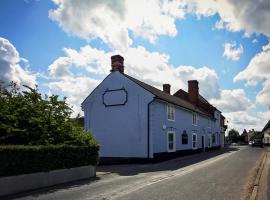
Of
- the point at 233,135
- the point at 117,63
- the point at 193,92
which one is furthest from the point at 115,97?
the point at 233,135

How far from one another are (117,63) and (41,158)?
711 inches

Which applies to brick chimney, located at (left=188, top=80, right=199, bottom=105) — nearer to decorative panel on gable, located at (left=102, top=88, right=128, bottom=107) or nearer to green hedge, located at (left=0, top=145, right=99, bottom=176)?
decorative panel on gable, located at (left=102, top=88, right=128, bottom=107)

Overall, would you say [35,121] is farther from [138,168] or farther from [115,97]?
[115,97]

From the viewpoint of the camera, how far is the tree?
11362 cm

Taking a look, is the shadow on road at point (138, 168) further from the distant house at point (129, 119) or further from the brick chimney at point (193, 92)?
the brick chimney at point (193, 92)

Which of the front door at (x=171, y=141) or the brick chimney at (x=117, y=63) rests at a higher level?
the brick chimney at (x=117, y=63)

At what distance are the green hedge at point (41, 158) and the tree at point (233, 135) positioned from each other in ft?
327

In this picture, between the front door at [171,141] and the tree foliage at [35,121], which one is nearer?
the tree foliage at [35,121]

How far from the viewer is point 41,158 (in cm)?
1540

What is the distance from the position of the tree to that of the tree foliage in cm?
9928

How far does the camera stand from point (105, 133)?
32.2 metres

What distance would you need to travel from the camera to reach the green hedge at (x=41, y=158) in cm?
1356

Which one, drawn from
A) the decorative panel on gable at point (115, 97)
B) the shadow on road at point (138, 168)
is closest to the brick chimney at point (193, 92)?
the decorative panel on gable at point (115, 97)

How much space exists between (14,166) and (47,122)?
210 inches
